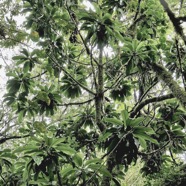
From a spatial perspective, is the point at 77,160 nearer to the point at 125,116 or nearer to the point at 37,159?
the point at 37,159

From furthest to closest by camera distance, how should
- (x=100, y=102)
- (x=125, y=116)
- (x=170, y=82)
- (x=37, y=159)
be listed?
(x=100, y=102)
(x=170, y=82)
(x=125, y=116)
(x=37, y=159)

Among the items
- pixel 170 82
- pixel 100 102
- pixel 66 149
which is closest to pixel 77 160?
pixel 66 149

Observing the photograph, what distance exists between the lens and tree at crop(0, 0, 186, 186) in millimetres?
2230

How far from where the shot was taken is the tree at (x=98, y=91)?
223 cm

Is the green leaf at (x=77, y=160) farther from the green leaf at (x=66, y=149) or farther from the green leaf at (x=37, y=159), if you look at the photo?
the green leaf at (x=37, y=159)

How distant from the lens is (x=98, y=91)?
320 centimetres

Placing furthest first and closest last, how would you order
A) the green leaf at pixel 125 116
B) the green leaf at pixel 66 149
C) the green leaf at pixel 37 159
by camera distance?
the green leaf at pixel 125 116
the green leaf at pixel 66 149
the green leaf at pixel 37 159

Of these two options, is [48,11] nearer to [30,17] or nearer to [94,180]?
[30,17]

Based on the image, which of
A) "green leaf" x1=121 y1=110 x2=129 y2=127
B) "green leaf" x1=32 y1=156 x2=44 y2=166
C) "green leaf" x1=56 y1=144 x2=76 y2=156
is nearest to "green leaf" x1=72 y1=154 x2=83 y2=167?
"green leaf" x1=56 y1=144 x2=76 y2=156

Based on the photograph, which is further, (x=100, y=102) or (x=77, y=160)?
(x=100, y=102)

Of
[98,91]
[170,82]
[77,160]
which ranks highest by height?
[98,91]

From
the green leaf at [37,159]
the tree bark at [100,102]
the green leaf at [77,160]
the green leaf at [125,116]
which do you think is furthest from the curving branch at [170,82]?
the green leaf at [37,159]

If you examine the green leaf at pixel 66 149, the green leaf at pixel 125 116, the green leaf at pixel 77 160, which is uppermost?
the green leaf at pixel 125 116

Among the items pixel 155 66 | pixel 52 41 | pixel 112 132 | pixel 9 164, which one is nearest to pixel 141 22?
pixel 155 66
